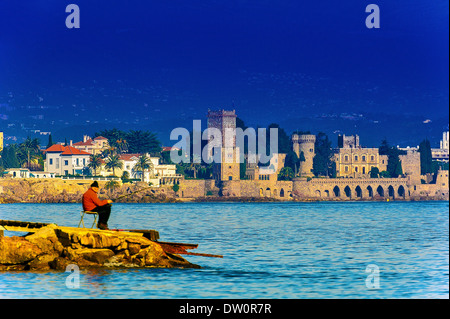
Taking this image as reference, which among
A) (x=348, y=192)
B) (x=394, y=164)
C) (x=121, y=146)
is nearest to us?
(x=121, y=146)

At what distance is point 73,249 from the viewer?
65.7 ft

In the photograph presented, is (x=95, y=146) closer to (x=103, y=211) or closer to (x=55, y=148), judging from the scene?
(x=55, y=148)

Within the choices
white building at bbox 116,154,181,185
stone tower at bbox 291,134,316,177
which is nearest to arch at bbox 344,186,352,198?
stone tower at bbox 291,134,316,177

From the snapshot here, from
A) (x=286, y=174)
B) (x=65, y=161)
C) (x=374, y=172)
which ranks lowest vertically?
(x=286, y=174)

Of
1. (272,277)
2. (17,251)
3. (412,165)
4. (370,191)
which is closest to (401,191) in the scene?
(370,191)

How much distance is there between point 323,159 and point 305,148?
14.0ft

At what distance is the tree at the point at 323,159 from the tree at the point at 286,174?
6878 millimetres

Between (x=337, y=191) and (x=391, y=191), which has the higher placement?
(x=337, y=191)

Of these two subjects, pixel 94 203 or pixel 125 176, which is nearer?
Answer: pixel 94 203

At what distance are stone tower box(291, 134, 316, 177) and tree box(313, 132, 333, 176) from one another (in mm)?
1029

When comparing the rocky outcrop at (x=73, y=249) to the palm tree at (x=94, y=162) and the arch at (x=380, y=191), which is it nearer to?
the palm tree at (x=94, y=162)

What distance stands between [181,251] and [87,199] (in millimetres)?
3109

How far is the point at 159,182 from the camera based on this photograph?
435 feet
